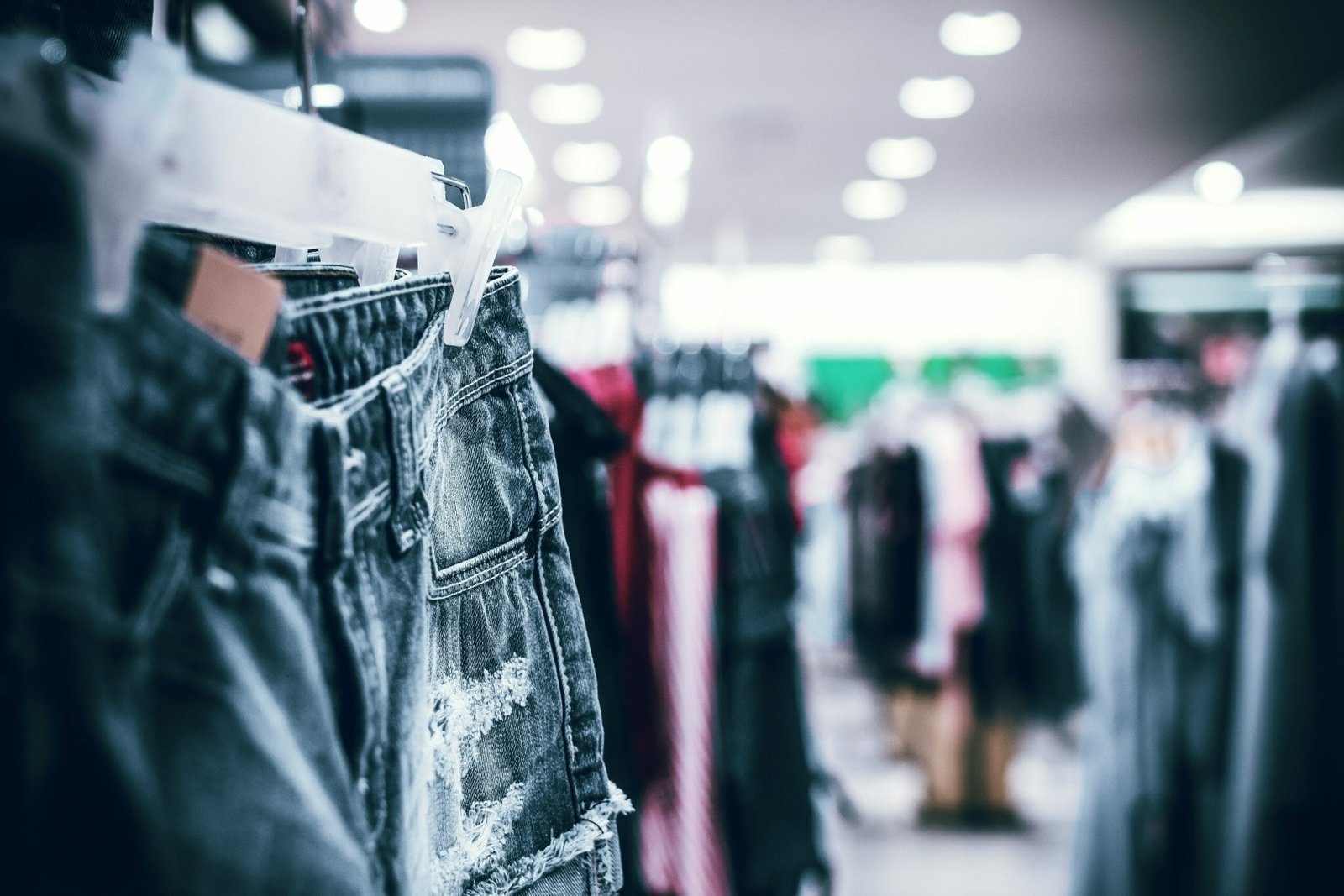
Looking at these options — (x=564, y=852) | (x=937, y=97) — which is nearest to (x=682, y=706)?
(x=564, y=852)

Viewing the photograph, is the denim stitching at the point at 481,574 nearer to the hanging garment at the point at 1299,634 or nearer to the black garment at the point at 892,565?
the hanging garment at the point at 1299,634

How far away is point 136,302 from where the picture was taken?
0.41 m

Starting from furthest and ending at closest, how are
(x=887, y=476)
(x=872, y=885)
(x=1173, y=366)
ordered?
(x=887, y=476) < (x=1173, y=366) < (x=872, y=885)

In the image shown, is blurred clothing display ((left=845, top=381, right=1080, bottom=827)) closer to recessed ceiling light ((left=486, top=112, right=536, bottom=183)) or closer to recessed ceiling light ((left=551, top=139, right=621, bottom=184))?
recessed ceiling light ((left=486, top=112, right=536, bottom=183))

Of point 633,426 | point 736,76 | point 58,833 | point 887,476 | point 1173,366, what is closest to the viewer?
point 58,833

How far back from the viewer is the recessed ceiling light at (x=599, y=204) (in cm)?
758

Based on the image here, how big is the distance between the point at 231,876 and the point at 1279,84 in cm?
601

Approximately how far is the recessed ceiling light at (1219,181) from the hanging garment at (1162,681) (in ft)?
16.4

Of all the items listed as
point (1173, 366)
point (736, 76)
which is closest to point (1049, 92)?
point (736, 76)

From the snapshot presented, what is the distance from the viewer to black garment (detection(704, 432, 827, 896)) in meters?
1.64

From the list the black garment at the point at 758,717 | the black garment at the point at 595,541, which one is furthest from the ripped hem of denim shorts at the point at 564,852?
the black garment at the point at 758,717

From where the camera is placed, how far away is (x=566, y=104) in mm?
5379

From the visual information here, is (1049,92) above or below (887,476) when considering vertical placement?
above

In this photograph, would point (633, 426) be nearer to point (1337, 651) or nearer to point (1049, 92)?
point (1337, 651)
